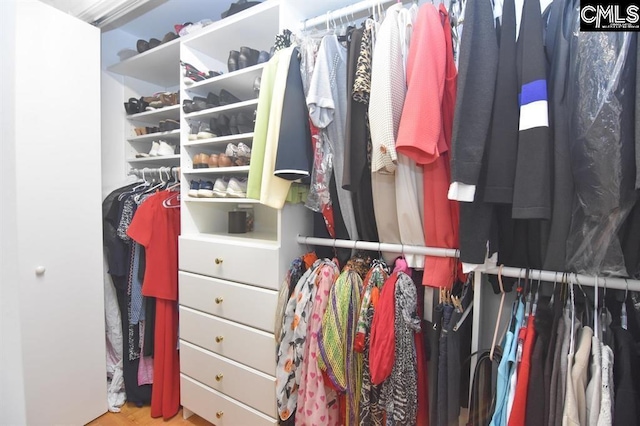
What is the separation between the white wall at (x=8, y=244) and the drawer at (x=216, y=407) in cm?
115

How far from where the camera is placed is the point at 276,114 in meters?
1.28

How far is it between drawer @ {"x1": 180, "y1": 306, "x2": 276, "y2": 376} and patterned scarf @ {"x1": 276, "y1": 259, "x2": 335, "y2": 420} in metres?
0.05

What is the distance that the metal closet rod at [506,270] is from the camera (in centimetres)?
87

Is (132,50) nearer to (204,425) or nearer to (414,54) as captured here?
(414,54)

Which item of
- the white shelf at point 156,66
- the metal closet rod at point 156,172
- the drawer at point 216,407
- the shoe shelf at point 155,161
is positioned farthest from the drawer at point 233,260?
the white shelf at point 156,66

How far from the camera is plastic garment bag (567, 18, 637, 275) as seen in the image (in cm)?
76

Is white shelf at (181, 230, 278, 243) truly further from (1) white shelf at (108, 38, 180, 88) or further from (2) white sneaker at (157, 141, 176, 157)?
(1) white shelf at (108, 38, 180, 88)

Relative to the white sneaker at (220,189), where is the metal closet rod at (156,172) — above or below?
above

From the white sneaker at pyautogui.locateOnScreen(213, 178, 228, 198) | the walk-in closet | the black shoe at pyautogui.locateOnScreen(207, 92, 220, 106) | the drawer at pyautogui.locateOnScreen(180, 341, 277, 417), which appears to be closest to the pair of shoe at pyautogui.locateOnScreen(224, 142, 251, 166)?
the walk-in closet

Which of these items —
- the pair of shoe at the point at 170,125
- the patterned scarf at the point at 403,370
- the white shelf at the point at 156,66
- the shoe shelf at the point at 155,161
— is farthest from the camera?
the shoe shelf at the point at 155,161

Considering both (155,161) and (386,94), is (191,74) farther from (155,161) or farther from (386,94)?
(386,94)

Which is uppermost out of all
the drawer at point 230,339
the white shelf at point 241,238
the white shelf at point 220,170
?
the white shelf at point 220,170

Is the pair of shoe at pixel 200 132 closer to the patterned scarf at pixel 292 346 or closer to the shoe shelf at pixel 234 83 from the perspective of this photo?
the shoe shelf at pixel 234 83

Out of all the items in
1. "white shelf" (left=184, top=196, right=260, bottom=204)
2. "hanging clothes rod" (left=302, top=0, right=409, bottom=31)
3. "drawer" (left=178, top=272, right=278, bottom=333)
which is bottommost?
"drawer" (left=178, top=272, right=278, bottom=333)
